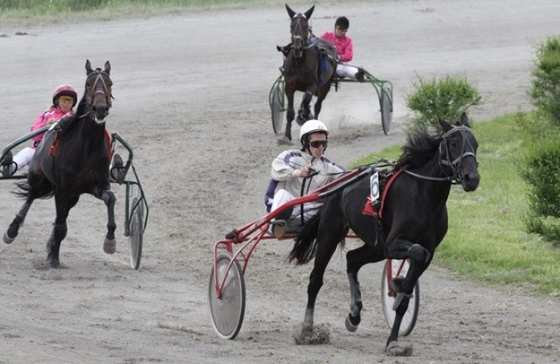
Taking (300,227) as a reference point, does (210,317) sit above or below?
below

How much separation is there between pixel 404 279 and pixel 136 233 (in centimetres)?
368

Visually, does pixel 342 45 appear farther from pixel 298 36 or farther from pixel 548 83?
pixel 548 83

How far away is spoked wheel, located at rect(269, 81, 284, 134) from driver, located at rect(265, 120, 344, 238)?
8509 millimetres

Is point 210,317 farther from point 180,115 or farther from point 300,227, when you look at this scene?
point 180,115

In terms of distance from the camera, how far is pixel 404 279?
8680mm

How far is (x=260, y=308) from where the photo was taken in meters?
10.4

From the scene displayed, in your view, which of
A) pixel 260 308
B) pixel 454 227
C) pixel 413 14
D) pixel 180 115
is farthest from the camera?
pixel 413 14

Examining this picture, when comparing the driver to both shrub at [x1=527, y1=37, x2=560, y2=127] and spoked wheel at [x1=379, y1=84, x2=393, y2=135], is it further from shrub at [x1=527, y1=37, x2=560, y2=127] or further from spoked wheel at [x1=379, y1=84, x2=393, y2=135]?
spoked wheel at [x1=379, y1=84, x2=393, y2=135]

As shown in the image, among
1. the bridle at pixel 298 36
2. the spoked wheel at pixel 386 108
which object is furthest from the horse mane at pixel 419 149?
the spoked wheel at pixel 386 108

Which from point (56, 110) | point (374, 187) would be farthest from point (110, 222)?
point (374, 187)

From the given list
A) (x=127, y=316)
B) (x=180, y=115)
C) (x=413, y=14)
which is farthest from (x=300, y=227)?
(x=413, y=14)

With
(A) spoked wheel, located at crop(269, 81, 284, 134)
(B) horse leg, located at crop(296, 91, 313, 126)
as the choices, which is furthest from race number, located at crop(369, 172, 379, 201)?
(A) spoked wheel, located at crop(269, 81, 284, 134)

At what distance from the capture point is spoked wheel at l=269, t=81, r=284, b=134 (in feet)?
60.6

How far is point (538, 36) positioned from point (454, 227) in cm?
1346
